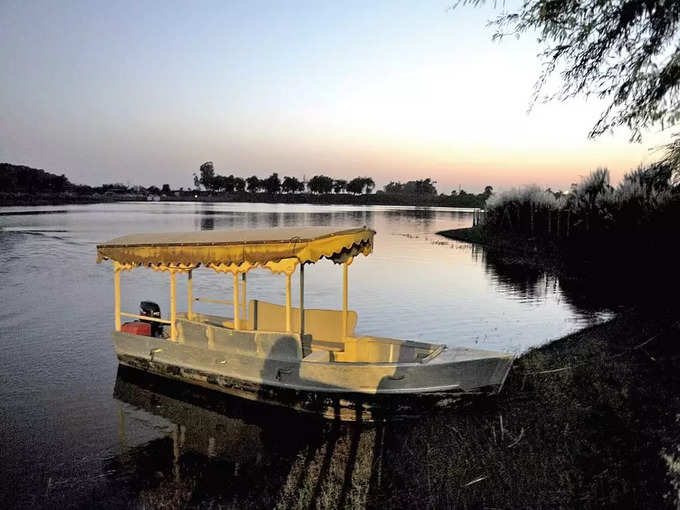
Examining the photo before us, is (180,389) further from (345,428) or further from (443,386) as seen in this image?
(443,386)

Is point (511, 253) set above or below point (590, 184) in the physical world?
below

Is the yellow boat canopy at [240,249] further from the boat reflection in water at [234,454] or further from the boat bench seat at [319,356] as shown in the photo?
the boat reflection in water at [234,454]

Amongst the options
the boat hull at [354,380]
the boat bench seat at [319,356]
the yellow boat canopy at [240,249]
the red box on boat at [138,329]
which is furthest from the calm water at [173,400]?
the yellow boat canopy at [240,249]

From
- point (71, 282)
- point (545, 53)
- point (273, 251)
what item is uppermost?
point (545, 53)

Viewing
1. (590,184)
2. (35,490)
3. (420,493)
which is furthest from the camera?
(590,184)

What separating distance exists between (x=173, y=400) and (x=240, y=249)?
3399 millimetres

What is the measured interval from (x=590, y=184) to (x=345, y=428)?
74.1 feet

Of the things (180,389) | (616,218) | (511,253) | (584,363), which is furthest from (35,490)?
(511,253)

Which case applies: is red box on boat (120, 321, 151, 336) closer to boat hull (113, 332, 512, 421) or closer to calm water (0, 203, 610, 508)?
calm water (0, 203, 610, 508)

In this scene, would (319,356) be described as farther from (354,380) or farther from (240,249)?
(240,249)

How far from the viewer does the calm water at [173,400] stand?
6.94 metres

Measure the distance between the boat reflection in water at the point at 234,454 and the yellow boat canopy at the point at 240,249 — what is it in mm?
2513

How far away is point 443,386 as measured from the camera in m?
8.19

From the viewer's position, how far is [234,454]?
7.93 m
